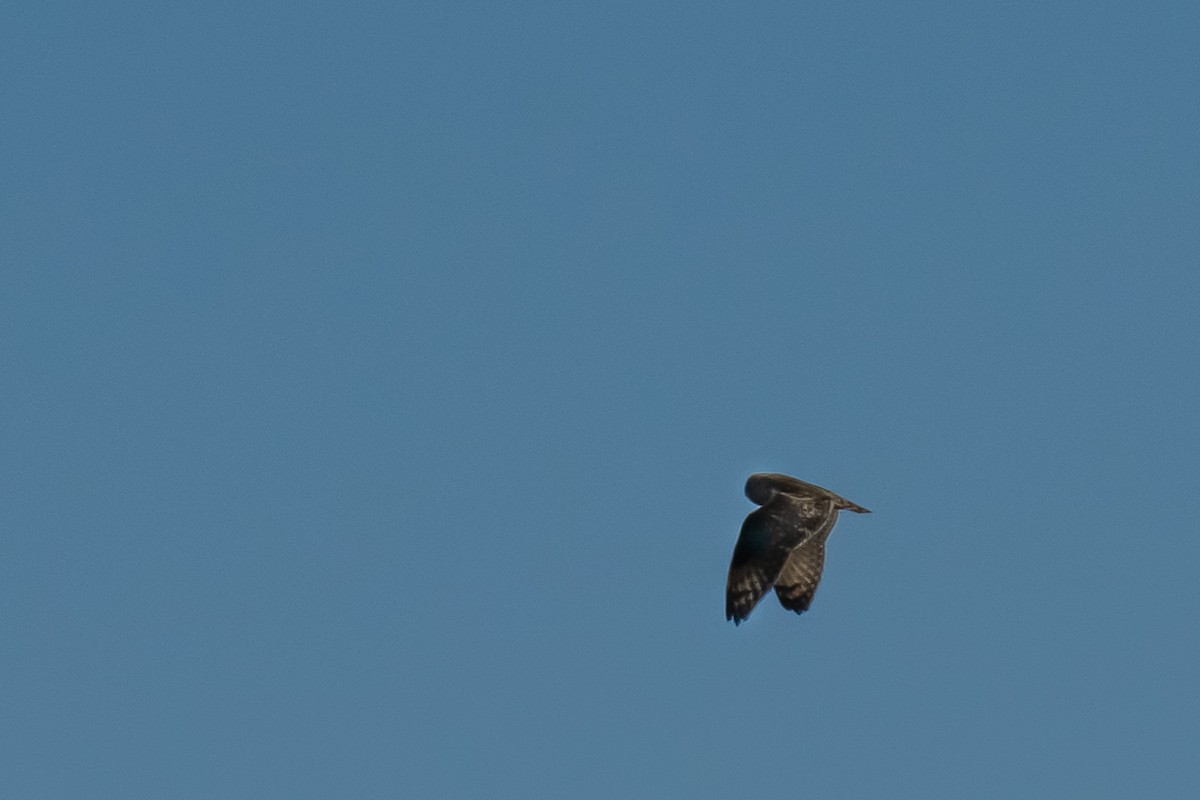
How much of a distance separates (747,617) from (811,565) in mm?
5218

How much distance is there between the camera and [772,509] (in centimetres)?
8012

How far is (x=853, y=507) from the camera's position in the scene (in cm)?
8025

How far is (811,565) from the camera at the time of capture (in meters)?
84.1

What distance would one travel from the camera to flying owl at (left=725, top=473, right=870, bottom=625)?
79812 mm

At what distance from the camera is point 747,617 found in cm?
7950

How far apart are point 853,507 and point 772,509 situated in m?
2.27

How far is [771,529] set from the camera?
8000cm

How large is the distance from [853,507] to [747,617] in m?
4.32

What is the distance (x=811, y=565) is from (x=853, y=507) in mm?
4382

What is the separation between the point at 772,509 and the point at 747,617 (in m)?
3.12

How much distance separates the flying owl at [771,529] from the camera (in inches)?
3142
